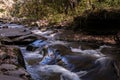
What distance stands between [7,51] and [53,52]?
5.66ft

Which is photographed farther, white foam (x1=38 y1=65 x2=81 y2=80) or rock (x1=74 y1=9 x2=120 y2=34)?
rock (x1=74 y1=9 x2=120 y2=34)

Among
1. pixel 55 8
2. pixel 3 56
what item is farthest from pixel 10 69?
pixel 55 8

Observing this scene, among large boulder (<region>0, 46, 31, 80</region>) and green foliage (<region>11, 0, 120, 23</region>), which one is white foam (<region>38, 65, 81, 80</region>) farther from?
green foliage (<region>11, 0, 120, 23</region>)

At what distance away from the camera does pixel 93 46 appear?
8.49 m

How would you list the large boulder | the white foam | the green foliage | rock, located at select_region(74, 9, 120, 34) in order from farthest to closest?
the green foliage
rock, located at select_region(74, 9, 120, 34)
the white foam
the large boulder

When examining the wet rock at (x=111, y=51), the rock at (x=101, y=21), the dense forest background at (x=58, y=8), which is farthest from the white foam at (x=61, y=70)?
the dense forest background at (x=58, y=8)

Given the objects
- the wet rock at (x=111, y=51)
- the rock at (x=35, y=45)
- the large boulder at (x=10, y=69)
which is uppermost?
the large boulder at (x=10, y=69)

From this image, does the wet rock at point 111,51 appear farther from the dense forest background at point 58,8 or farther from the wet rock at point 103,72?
the dense forest background at point 58,8

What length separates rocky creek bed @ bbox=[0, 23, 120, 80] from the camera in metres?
5.46

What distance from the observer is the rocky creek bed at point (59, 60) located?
17.9ft

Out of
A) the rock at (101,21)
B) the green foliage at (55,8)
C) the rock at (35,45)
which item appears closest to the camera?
the rock at (35,45)

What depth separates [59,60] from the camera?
6844mm

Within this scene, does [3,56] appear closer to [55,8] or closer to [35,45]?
[35,45]

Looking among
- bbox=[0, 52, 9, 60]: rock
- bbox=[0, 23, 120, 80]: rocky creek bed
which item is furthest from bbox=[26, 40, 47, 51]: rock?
bbox=[0, 52, 9, 60]: rock
